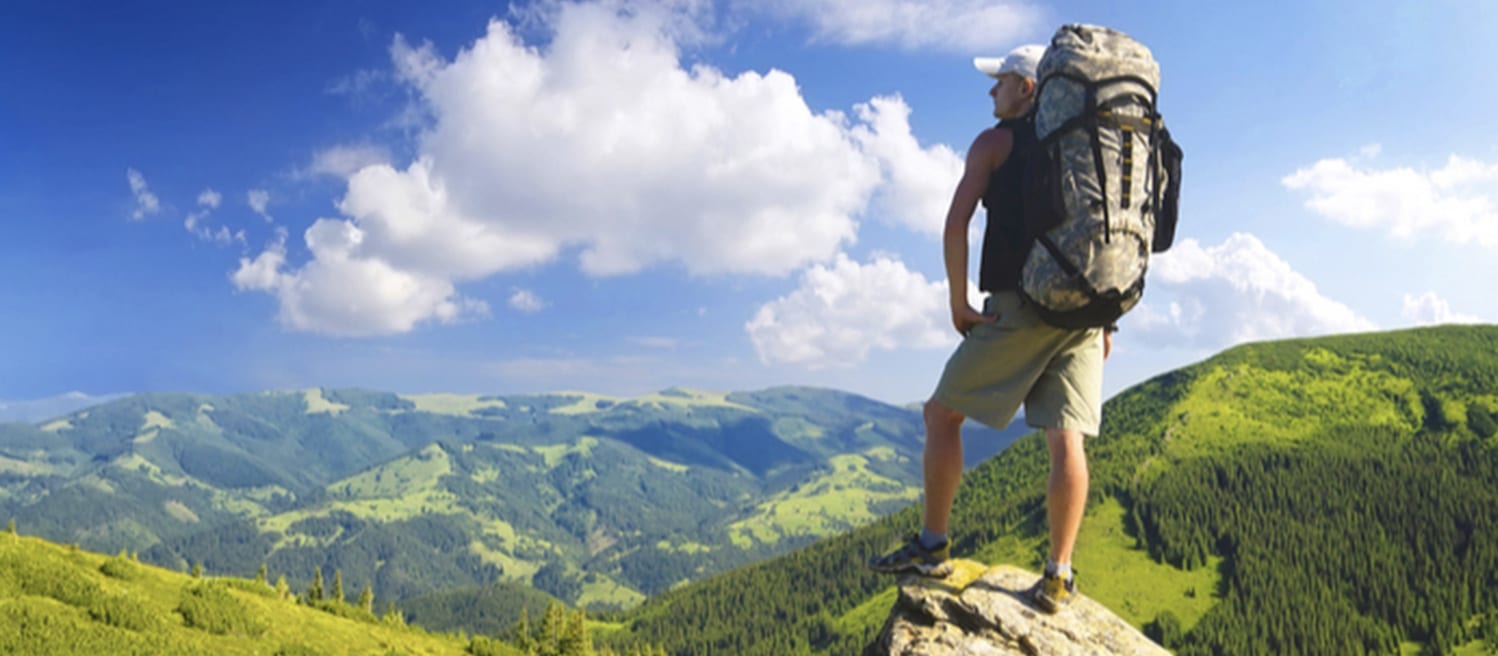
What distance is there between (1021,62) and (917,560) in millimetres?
5807

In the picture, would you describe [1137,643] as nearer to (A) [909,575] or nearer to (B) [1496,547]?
(A) [909,575]

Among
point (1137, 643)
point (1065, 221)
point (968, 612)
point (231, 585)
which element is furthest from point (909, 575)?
point (231, 585)

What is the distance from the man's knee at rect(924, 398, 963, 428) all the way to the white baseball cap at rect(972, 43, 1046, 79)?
354 centimetres

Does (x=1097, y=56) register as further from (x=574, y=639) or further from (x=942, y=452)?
(x=574, y=639)

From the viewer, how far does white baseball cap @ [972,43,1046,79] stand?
8281 millimetres

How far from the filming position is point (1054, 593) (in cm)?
895

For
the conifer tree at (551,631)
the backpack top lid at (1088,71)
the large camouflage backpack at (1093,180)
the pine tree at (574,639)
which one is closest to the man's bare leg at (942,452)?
the large camouflage backpack at (1093,180)

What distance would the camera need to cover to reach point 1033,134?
791 centimetres

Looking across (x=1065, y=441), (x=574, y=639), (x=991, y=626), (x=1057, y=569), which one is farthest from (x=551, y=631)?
(x=1065, y=441)

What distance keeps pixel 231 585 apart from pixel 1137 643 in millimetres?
36877

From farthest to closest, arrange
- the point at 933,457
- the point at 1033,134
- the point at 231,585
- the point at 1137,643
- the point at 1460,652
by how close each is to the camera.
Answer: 1. the point at 1460,652
2. the point at 231,585
3. the point at 1137,643
4. the point at 933,457
5. the point at 1033,134

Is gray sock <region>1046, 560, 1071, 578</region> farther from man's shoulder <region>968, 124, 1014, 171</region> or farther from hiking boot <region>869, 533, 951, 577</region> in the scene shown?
man's shoulder <region>968, 124, 1014, 171</region>

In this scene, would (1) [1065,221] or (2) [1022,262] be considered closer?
(1) [1065,221]

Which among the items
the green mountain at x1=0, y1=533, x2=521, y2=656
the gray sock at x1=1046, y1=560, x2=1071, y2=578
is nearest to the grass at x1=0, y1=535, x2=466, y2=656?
the green mountain at x1=0, y1=533, x2=521, y2=656
